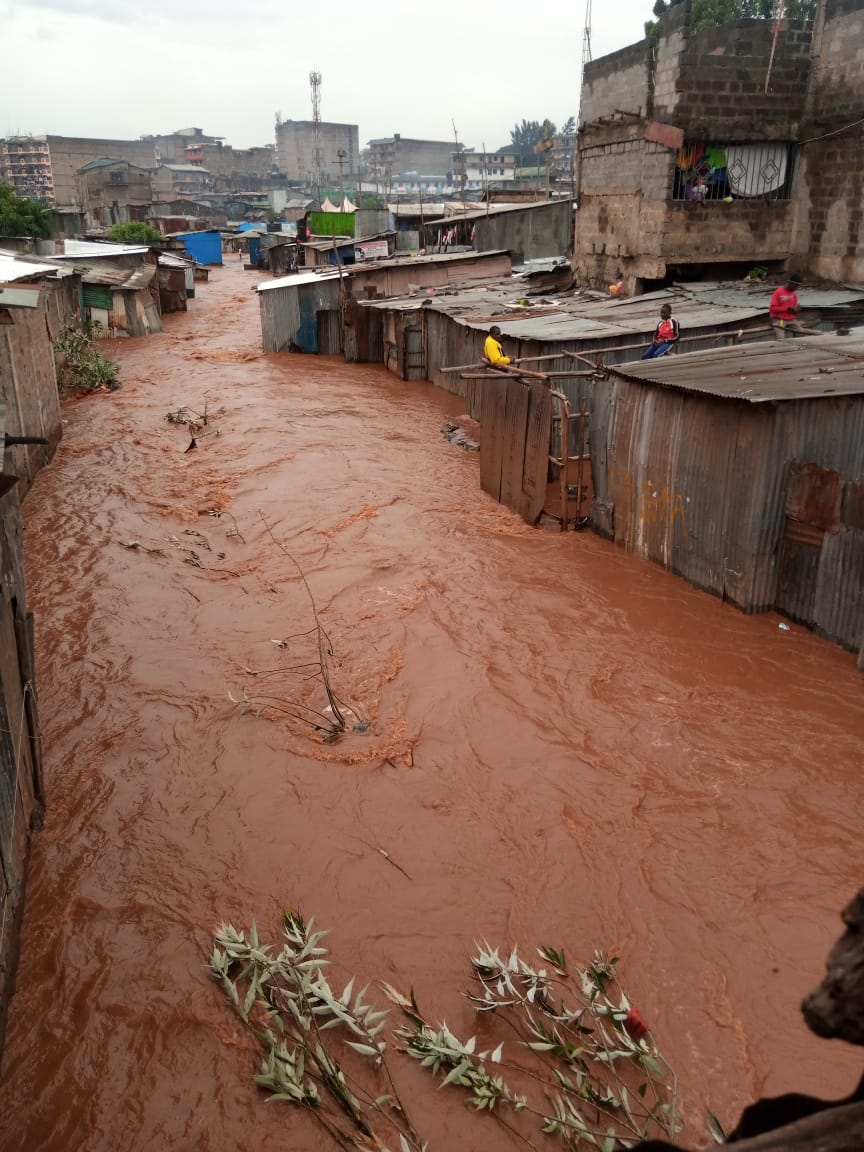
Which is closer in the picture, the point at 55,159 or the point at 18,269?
the point at 18,269

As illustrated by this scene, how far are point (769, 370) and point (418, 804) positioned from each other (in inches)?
207

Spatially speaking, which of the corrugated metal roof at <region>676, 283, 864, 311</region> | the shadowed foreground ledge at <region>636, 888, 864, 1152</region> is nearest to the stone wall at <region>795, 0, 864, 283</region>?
the corrugated metal roof at <region>676, 283, 864, 311</region>

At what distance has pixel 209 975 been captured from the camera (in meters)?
4.44

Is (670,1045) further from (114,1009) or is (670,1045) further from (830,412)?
(830,412)

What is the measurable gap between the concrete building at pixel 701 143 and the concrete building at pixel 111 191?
Result: 4484cm

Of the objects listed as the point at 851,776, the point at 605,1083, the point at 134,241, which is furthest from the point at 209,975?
the point at 134,241

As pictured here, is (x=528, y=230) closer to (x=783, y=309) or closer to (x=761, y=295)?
(x=761, y=295)

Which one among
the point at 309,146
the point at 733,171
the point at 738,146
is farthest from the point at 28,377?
the point at 309,146

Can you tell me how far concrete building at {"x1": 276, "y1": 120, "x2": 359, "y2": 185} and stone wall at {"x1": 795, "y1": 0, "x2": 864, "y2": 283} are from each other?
87056 millimetres

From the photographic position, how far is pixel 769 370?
26.2 ft

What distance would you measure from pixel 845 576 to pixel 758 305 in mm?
7437

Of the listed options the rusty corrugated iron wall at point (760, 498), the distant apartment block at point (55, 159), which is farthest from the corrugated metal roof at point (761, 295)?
the distant apartment block at point (55, 159)

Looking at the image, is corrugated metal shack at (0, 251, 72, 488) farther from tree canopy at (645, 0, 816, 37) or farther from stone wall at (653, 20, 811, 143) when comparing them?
tree canopy at (645, 0, 816, 37)

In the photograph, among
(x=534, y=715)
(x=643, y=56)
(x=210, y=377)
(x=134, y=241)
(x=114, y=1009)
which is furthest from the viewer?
(x=134, y=241)
